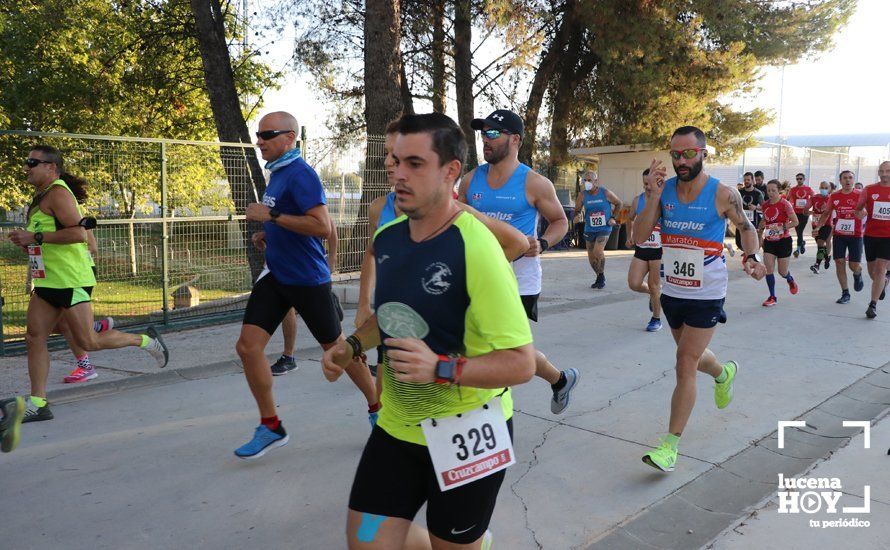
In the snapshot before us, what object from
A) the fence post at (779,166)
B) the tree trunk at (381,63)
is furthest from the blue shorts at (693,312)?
the fence post at (779,166)

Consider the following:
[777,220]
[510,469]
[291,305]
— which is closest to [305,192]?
[291,305]

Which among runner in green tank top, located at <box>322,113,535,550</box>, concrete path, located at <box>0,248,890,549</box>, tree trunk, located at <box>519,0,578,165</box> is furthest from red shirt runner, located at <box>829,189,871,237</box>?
runner in green tank top, located at <box>322,113,535,550</box>

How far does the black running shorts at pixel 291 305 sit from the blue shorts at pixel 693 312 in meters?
2.10

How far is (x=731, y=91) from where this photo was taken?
20.1 m

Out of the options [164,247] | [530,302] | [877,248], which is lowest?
[877,248]

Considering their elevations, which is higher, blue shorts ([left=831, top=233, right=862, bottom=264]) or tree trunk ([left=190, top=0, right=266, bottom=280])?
tree trunk ([left=190, top=0, right=266, bottom=280])

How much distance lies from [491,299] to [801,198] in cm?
1883

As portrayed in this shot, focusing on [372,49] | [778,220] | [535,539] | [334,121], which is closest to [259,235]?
[535,539]

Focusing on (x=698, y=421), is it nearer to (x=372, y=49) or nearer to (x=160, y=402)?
(x=160, y=402)

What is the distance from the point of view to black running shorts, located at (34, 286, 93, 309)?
516cm

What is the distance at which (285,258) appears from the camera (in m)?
4.40

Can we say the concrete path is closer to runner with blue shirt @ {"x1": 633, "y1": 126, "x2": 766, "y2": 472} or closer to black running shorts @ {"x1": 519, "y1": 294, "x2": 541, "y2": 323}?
runner with blue shirt @ {"x1": 633, "y1": 126, "x2": 766, "y2": 472}

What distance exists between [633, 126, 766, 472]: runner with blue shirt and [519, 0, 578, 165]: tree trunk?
1533 cm

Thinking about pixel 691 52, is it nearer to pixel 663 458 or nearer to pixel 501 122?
pixel 501 122
